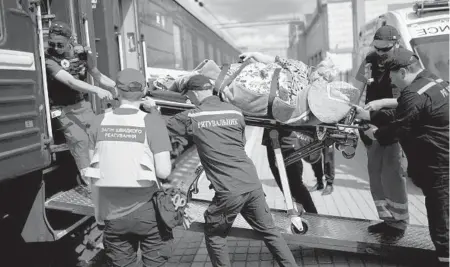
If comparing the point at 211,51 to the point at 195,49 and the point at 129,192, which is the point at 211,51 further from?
the point at 129,192

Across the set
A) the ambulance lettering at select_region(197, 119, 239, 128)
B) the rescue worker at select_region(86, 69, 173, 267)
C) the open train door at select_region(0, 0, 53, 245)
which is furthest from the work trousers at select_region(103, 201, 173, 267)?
the open train door at select_region(0, 0, 53, 245)

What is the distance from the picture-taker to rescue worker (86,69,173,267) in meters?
2.94

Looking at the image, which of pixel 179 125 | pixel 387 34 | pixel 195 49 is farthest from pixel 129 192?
pixel 195 49

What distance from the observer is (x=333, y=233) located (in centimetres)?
428

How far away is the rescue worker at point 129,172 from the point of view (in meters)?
2.94

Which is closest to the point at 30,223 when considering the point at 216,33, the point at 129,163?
the point at 129,163

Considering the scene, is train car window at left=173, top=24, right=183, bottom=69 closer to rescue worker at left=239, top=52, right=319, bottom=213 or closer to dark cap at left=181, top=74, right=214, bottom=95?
rescue worker at left=239, top=52, right=319, bottom=213

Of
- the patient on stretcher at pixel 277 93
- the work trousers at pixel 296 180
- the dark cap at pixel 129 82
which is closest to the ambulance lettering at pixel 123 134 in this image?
the dark cap at pixel 129 82

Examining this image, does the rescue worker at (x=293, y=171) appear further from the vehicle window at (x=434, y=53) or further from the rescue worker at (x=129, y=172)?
the vehicle window at (x=434, y=53)

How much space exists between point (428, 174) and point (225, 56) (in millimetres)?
15232

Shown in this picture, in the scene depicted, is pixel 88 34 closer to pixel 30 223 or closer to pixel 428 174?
pixel 30 223

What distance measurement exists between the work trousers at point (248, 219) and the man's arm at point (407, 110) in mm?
1221

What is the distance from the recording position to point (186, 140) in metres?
3.57

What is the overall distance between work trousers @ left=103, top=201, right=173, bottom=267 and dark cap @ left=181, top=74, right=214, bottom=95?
0.97 meters
